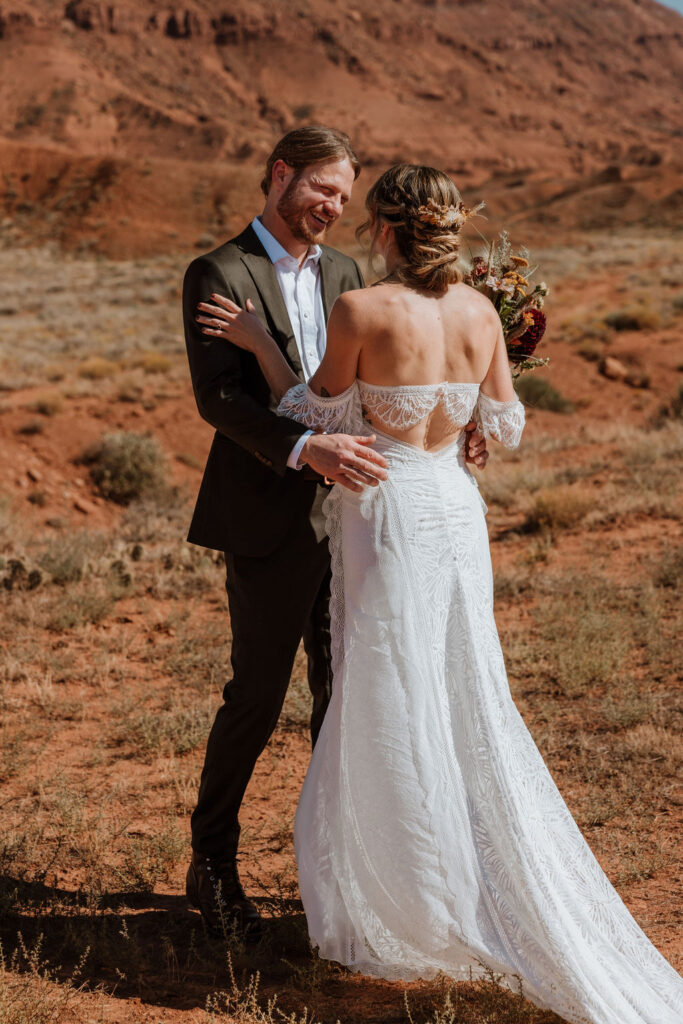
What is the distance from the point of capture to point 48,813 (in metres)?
3.93

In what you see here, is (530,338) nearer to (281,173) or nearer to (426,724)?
(281,173)

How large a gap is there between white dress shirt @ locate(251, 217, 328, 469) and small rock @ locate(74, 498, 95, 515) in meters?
7.67

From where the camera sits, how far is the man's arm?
8.96 feet

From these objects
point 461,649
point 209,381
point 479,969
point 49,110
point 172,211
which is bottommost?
point 479,969

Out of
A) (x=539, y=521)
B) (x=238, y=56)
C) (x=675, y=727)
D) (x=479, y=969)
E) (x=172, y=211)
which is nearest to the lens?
(x=479, y=969)

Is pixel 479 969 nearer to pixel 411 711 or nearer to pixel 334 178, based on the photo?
pixel 411 711

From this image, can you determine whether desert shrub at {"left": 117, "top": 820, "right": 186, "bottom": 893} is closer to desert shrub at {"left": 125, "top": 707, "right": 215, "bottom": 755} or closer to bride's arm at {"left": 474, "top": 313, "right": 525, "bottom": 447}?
desert shrub at {"left": 125, "top": 707, "right": 215, "bottom": 755}

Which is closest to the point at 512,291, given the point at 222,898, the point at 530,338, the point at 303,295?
the point at 530,338

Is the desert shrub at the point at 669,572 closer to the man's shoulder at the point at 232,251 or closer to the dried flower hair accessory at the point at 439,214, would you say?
the man's shoulder at the point at 232,251

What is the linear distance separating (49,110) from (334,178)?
219 ft

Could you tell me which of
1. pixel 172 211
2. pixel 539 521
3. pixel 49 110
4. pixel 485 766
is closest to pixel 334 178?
pixel 485 766

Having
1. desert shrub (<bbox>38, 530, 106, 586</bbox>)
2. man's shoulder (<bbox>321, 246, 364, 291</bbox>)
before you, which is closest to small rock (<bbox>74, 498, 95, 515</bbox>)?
desert shrub (<bbox>38, 530, 106, 586</bbox>)

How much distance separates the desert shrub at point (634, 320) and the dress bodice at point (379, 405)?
16758 mm

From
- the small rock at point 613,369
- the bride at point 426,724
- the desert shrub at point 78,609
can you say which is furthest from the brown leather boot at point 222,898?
the small rock at point 613,369
